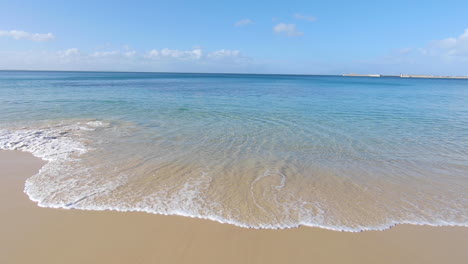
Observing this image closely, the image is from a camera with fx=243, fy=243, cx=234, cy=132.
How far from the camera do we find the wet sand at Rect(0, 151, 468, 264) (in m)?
4.18

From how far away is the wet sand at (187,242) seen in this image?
13.7 ft

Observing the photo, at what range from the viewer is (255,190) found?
651 cm

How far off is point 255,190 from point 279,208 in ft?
3.24

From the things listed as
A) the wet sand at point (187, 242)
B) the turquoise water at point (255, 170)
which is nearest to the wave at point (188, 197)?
the turquoise water at point (255, 170)

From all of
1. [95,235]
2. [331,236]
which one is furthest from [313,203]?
[95,235]

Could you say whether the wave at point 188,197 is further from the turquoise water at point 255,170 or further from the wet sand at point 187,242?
the wet sand at point 187,242

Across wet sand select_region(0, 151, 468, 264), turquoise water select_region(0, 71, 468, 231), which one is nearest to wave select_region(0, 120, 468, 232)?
turquoise water select_region(0, 71, 468, 231)

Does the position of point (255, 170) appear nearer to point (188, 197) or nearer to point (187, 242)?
point (188, 197)

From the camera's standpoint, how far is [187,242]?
4516 millimetres

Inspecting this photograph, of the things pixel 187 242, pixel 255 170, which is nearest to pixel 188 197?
pixel 187 242

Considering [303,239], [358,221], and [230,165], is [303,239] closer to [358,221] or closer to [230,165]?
[358,221]

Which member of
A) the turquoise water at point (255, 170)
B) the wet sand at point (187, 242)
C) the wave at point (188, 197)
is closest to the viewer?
the wet sand at point (187, 242)

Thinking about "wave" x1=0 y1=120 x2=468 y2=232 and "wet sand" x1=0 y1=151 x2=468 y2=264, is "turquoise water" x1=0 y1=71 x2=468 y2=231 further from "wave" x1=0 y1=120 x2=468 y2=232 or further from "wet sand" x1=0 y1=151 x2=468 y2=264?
"wet sand" x1=0 y1=151 x2=468 y2=264

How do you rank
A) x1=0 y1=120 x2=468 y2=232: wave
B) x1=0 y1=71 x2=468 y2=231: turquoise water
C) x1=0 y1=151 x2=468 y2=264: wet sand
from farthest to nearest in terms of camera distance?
x1=0 y1=71 x2=468 y2=231: turquoise water
x1=0 y1=120 x2=468 y2=232: wave
x1=0 y1=151 x2=468 y2=264: wet sand
